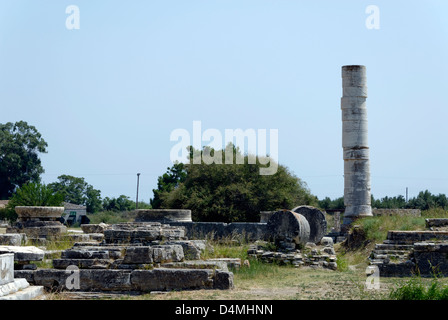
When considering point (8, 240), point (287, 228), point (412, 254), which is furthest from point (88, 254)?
point (412, 254)

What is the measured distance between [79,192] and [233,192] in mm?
45067

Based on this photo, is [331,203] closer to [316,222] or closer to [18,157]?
[18,157]

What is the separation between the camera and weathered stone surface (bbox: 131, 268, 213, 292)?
10.5 m

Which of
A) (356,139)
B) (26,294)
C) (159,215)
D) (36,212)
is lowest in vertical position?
(26,294)

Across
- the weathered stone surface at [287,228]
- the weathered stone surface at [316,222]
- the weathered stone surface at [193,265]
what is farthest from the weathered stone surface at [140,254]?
the weathered stone surface at [316,222]

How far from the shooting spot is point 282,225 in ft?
53.9

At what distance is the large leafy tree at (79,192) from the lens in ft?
232

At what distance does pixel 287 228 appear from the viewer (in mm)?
16328

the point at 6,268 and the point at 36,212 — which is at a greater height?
the point at 36,212

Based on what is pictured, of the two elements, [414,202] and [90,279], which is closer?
[90,279]

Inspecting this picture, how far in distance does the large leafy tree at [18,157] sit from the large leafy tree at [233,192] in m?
36.7

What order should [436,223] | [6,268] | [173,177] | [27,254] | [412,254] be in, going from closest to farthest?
[6,268] → [27,254] → [412,254] → [436,223] → [173,177]

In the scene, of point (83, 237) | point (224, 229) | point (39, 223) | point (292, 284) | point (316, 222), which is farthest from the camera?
point (224, 229)
